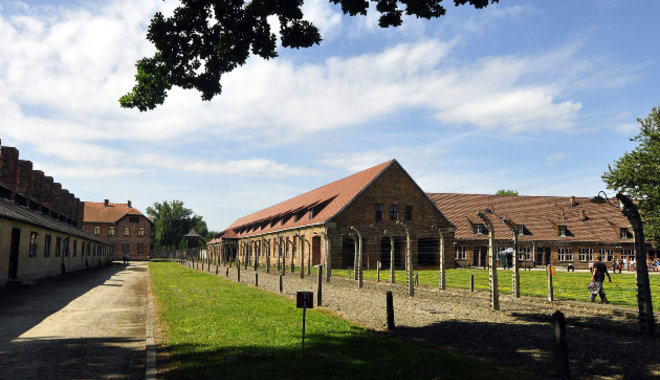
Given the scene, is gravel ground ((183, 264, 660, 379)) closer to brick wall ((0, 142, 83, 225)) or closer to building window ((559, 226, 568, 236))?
brick wall ((0, 142, 83, 225))

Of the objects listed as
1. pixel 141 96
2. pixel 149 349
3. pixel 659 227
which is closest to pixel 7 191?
pixel 141 96

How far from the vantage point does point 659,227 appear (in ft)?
115

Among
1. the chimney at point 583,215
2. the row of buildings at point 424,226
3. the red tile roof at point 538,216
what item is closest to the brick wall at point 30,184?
the row of buildings at point 424,226

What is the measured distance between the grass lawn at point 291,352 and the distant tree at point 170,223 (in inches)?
4399

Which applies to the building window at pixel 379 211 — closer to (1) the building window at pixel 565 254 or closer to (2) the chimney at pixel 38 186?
(1) the building window at pixel 565 254

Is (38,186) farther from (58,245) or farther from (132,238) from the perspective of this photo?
(132,238)

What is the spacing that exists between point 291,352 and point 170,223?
117043 mm

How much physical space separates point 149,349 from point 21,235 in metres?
17.1

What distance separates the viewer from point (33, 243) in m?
23.5

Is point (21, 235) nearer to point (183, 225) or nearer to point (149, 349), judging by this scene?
point (149, 349)

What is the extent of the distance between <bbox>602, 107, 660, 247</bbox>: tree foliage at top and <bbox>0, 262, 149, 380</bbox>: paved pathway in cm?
3706

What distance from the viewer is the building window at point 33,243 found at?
23045 mm

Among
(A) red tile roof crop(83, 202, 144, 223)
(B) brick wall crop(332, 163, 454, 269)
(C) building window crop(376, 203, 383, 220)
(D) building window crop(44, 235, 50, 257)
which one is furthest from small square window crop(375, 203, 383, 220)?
(A) red tile roof crop(83, 202, 144, 223)

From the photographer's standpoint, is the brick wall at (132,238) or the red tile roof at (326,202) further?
the brick wall at (132,238)
